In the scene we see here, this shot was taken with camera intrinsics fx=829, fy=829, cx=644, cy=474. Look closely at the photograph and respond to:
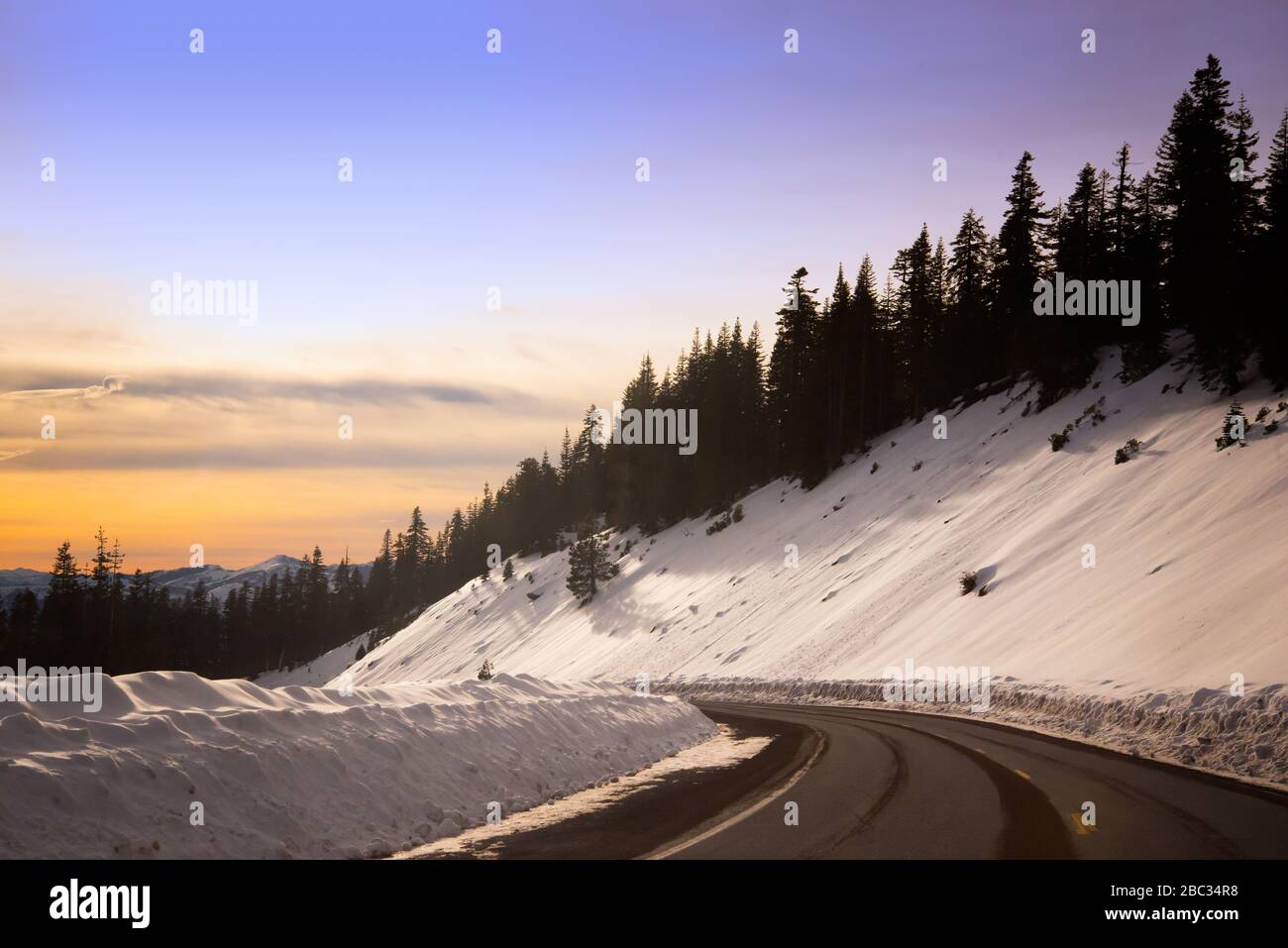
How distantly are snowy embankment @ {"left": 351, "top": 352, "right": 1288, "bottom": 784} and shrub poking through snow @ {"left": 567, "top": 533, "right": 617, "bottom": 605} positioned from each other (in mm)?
1713

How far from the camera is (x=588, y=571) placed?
67.5 m

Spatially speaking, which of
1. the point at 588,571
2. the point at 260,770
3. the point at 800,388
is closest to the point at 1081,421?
the point at 800,388

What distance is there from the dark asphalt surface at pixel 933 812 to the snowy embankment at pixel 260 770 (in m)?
1.47

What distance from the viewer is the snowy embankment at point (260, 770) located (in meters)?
6.75

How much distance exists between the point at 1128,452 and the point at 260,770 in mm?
36808

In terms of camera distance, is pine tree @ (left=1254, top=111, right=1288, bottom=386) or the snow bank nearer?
the snow bank

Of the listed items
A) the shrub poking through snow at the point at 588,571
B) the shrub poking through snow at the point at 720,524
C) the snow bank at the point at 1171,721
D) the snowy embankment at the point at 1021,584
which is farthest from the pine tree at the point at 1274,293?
the shrub poking through snow at the point at 588,571

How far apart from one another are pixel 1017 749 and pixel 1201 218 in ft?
108

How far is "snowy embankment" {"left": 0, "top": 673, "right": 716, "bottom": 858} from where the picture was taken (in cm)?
675

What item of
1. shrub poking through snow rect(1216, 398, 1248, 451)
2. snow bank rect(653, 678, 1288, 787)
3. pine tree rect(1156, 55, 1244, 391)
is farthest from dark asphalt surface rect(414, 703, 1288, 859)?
pine tree rect(1156, 55, 1244, 391)

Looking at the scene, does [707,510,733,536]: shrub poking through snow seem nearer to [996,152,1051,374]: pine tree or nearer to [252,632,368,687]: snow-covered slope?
[996,152,1051,374]: pine tree

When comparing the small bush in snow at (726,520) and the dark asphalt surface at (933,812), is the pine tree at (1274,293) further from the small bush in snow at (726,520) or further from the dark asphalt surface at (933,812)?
the small bush in snow at (726,520)

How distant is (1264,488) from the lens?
25438mm
